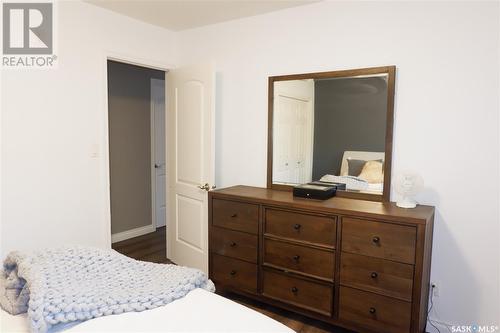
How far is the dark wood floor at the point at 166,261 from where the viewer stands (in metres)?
2.39

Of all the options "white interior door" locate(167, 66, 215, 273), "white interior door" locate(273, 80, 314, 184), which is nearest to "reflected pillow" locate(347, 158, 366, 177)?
"white interior door" locate(273, 80, 314, 184)

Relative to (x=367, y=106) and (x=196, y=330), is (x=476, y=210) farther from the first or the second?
(x=196, y=330)

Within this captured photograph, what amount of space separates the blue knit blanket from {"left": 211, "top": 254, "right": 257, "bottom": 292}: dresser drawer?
1.01 metres

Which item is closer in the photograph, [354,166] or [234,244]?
[354,166]

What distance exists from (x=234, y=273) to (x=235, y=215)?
0.47 meters

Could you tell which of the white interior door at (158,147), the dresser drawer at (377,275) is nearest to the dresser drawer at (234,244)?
the dresser drawer at (377,275)

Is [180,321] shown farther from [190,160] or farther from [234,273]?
[190,160]

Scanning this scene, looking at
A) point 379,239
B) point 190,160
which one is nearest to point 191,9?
point 190,160

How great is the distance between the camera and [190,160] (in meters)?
3.19

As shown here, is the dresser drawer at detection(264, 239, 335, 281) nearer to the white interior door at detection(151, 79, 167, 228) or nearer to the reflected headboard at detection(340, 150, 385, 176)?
the reflected headboard at detection(340, 150, 385, 176)

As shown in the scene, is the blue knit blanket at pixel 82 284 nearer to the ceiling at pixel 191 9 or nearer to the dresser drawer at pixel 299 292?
the dresser drawer at pixel 299 292

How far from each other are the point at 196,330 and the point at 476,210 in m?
1.89

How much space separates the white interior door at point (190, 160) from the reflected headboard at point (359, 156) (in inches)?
44.1

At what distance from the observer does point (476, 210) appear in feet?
6.97
